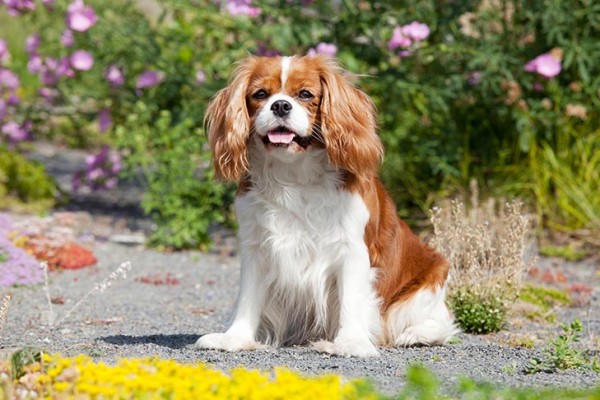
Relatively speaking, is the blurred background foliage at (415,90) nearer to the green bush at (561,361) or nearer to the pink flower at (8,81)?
the pink flower at (8,81)

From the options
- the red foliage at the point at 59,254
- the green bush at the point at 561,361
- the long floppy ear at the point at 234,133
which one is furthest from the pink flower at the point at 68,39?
the green bush at the point at 561,361

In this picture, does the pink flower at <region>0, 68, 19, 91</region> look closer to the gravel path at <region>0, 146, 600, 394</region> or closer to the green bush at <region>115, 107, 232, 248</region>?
the gravel path at <region>0, 146, 600, 394</region>

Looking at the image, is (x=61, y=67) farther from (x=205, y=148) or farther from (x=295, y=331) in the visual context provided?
(x=295, y=331)

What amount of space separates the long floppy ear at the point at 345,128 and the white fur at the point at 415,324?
750mm

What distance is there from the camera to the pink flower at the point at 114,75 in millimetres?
9859

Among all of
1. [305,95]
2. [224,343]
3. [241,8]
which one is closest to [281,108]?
[305,95]

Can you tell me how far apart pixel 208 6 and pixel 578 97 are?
3.22 meters

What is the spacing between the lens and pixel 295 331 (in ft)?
17.5

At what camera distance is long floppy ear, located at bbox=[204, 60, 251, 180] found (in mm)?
→ 4957

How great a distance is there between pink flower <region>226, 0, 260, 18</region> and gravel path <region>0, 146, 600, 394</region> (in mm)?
1959

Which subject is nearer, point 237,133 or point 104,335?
point 237,133

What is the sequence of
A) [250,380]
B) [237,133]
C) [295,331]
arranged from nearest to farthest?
1. [250,380]
2. [237,133]
3. [295,331]

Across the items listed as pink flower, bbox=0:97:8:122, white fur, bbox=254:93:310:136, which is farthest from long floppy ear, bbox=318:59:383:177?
pink flower, bbox=0:97:8:122

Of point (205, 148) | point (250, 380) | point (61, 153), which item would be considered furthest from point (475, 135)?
point (61, 153)
